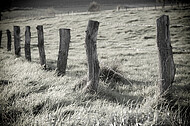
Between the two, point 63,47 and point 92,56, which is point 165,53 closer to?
point 92,56

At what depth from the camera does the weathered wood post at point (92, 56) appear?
324 cm

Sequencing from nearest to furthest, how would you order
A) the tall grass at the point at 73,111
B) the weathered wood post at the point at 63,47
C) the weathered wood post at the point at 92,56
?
the tall grass at the point at 73,111 < the weathered wood post at the point at 92,56 < the weathered wood post at the point at 63,47

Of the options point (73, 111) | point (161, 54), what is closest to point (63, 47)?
point (73, 111)

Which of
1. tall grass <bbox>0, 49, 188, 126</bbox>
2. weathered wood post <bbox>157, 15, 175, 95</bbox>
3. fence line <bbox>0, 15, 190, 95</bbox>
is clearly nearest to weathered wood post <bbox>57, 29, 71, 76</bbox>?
tall grass <bbox>0, 49, 188, 126</bbox>

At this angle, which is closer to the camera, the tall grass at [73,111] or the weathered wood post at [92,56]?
the tall grass at [73,111]

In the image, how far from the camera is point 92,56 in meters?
3.28

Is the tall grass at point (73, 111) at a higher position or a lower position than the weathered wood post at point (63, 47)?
lower

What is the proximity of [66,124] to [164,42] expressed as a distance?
2.38 metres

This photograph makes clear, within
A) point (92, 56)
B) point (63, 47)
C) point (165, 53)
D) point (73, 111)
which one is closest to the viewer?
point (73, 111)

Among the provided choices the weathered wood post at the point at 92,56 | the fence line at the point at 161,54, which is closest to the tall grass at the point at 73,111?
the weathered wood post at the point at 92,56

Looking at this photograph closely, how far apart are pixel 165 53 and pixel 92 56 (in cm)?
156

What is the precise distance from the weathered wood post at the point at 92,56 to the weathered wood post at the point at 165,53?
4.52 ft

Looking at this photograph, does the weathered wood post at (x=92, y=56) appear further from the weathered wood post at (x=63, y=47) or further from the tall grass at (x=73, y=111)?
the weathered wood post at (x=63, y=47)

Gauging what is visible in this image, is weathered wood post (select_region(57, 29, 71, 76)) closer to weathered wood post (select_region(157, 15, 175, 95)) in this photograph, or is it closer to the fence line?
the fence line
